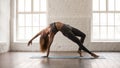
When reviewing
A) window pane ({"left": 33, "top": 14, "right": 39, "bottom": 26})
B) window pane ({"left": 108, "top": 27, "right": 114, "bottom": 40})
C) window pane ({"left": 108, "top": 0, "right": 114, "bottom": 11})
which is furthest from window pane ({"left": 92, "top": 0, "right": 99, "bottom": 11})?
window pane ({"left": 33, "top": 14, "right": 39, "bottom": 26})

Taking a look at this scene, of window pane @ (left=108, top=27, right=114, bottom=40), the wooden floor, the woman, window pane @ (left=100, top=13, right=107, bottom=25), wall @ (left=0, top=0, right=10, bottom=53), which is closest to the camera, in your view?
the wooden floor

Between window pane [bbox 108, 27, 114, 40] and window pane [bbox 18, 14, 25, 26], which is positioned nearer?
window pane [bbox 108, 27, 114, 40]

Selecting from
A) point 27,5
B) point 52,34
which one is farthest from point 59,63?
point 27,5

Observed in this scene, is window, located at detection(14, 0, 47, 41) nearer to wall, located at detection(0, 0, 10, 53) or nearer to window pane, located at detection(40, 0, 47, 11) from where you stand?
window pane, located at detection(40, 0, 47, 11)

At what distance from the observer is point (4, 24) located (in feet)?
34.1

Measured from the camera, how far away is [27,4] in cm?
1154

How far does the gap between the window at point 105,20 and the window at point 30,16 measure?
2016 millimetres

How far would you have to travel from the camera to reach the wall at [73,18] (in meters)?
10.9

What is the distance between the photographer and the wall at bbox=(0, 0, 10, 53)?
10.0m

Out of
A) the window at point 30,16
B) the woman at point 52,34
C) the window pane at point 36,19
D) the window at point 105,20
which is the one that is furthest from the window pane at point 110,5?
the woman at point 52,34

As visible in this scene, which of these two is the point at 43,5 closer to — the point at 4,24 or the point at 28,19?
the point at 28,19

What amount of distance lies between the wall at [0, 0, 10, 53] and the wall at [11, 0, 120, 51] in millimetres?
1571

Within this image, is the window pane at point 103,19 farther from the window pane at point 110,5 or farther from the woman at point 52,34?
the woman at point 52,34

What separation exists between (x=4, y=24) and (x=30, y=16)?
1.47m
